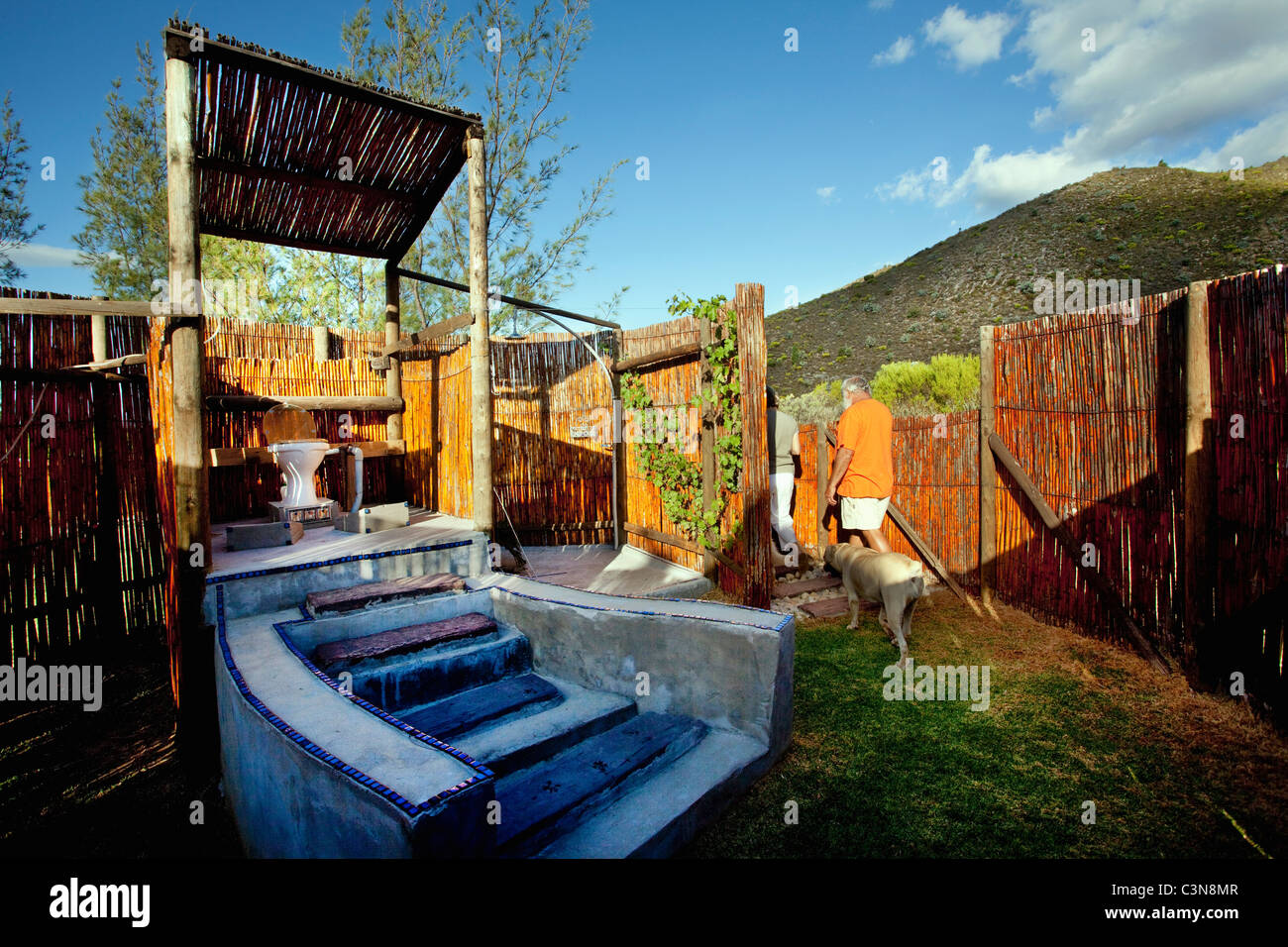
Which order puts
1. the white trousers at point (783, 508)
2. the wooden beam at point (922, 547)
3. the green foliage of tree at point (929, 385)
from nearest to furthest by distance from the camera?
the wooden beam at point (922, 547) → the white trousers at point (783, 508) → the green foliage of tree at point (929, 385)

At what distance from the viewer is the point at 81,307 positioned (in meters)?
3.29

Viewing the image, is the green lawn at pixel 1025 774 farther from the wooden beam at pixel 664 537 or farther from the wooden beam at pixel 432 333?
the wooden beam at pixel 432 333

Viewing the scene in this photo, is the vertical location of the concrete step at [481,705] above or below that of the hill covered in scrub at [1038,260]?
below

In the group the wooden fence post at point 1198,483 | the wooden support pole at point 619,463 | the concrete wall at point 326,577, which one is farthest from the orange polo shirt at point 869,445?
the concrete wall at point 326,577

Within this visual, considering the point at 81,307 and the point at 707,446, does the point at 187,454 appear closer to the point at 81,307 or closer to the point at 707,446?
the point at 81,307

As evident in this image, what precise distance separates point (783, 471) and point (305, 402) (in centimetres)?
474

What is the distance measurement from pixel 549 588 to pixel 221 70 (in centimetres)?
377

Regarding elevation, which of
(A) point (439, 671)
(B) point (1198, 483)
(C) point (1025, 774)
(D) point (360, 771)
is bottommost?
(C) point (1025, 774)

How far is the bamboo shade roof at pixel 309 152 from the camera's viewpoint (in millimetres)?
3893

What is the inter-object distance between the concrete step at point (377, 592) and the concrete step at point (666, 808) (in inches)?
76.0

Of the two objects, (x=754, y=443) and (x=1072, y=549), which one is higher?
(x=754, y=443)

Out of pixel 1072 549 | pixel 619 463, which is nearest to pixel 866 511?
pixel 1072 549

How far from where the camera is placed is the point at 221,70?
12.4ft
